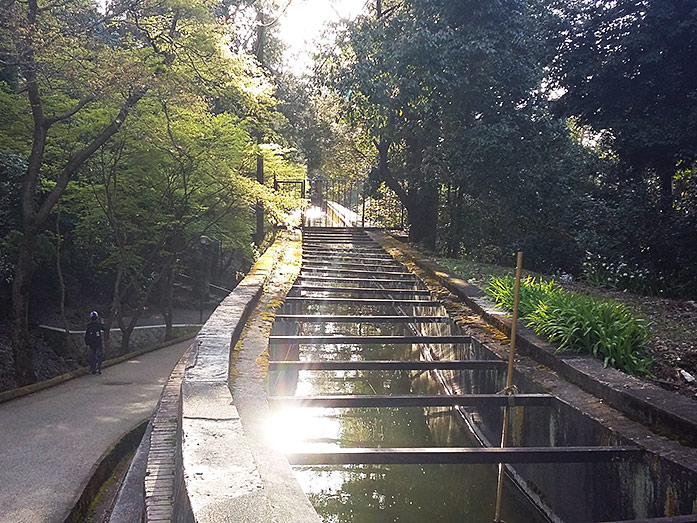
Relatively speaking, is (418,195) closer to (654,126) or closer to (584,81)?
(584,81)

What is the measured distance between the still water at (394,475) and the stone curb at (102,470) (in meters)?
2.29

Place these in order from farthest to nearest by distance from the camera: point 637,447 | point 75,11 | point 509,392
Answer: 1. point 75,11
2. point 509,392
3. point 637,447

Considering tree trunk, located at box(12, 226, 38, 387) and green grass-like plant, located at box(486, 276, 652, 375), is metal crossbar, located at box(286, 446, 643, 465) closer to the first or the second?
green grass-like plant, located at box(486, 276, 652, 375)

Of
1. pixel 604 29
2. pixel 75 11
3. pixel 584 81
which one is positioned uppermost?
pixel 75 11

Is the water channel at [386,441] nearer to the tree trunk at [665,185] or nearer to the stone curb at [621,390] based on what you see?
the stone curb at [621,390]

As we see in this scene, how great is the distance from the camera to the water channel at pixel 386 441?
17.7 ft

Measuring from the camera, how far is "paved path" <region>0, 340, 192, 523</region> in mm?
6258

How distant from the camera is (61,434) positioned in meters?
8.46

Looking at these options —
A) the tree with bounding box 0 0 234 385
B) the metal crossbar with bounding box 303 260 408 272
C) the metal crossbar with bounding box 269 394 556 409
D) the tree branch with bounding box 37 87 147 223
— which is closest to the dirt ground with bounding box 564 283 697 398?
the metal crossbar with bounding box 269 394 556 409

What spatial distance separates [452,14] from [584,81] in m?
3.31

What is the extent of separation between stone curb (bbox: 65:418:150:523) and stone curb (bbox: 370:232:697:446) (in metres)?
4.79

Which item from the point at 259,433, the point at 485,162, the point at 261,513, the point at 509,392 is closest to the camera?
the point at 261,513

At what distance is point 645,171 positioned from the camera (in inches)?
432

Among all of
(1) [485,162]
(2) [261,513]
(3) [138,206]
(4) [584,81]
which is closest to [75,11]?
(3) [138,206]
